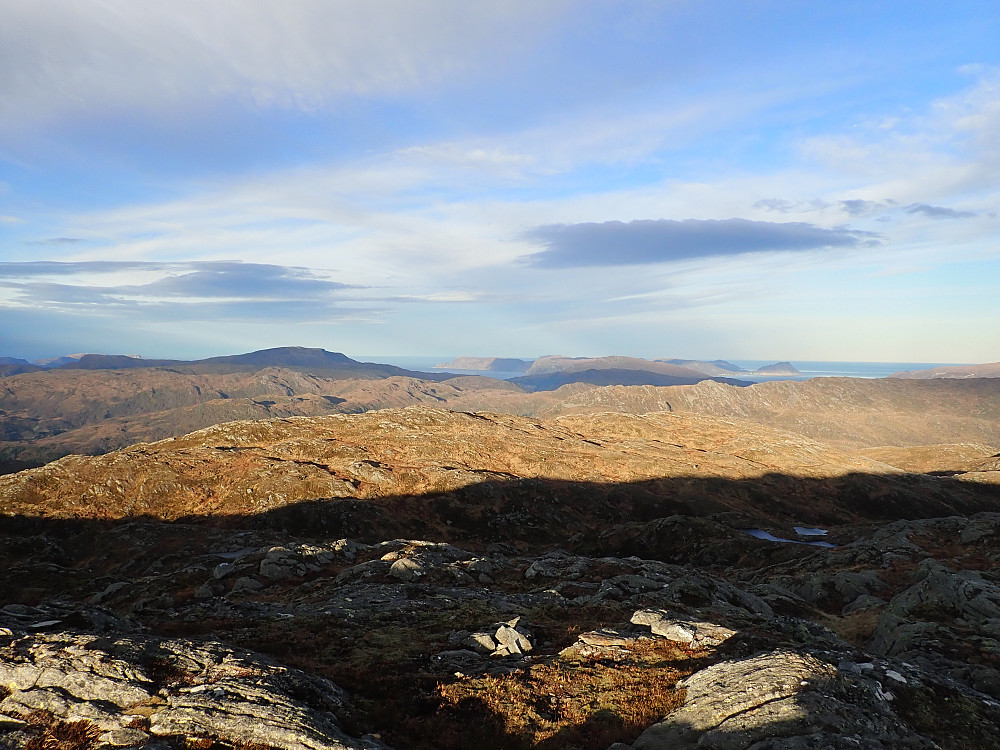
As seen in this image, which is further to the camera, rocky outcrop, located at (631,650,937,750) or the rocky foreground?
the rocky foreground

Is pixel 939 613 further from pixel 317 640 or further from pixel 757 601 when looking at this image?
pixel 317 640

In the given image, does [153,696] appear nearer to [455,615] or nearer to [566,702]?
[566,702]

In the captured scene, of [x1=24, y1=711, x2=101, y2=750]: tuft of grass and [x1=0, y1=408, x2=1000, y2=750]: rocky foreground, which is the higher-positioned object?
[x1=24, y1=711, x2=101, y2=750]: tuft of grass

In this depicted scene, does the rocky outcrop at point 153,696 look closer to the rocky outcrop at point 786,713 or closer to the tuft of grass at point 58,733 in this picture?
the tuft of grass at point 58,733

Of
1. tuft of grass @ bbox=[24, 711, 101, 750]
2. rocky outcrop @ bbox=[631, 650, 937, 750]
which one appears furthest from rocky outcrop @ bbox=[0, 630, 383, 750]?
rocky outcrop @ bbox=[631, 650, 937, 750]

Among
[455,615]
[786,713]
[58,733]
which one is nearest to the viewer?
[58,733]

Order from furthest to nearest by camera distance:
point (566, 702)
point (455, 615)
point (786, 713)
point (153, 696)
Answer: point (455, 615) → point (566, 702) → point (153, 696) → point (786, 713)

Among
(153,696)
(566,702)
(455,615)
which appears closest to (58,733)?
(153,696)

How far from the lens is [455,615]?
34.9m

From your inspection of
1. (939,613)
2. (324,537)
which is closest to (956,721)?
(939,613)

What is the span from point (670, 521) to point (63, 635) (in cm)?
8941

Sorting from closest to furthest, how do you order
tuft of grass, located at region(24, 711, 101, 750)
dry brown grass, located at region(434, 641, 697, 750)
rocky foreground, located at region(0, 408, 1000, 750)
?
tuft of grass, located at region(24, 711, 101, 750) → rocky foreground, located at region(0, 408, 1000, 750) → dry brown grass, located at region(434, 641, 697, 750)

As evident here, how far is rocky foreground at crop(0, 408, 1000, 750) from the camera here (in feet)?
53.1

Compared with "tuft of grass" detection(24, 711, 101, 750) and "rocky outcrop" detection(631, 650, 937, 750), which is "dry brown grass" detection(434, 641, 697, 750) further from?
"tuft of grass" detection(24, 711, 101, 750)
